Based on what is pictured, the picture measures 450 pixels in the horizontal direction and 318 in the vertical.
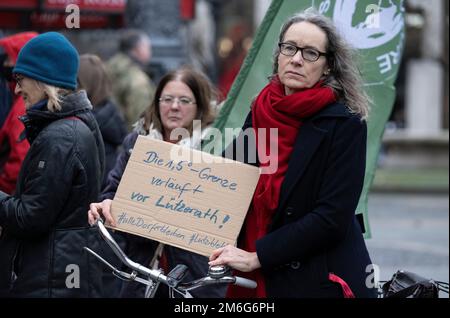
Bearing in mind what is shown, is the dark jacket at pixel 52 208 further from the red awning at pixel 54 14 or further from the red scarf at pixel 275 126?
the red awning at pixel 54 14

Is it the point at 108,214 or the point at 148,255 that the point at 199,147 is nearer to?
the point at 148,255

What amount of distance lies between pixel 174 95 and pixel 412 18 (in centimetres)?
2826

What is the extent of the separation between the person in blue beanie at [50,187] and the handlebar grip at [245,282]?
1023 millimetres

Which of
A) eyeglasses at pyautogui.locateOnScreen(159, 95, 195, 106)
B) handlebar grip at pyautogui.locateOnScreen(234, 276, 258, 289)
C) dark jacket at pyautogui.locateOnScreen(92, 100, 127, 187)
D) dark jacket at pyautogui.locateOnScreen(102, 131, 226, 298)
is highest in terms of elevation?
eyeglasses at pyautogui.locateOnScreen(159, 95, 195, 106)

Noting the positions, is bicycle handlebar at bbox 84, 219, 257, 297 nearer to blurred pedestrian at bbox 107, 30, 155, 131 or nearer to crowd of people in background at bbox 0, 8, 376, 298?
crowd of people in background at bbox 0, 8, 376, 298

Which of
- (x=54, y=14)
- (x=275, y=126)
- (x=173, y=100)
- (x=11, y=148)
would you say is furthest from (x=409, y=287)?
(x=54, y=14)

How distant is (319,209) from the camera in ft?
10.9

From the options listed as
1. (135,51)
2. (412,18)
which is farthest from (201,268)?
(412,18)

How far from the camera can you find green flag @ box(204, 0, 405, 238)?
4.64 metres

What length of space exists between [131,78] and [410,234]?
4828 millimetres

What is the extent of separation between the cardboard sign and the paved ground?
11.0 feet

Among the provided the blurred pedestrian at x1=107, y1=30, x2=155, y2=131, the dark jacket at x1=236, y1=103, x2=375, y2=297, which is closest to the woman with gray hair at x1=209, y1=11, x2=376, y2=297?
the dark jacket at x1=236, y1=103, x2=375, y2=297

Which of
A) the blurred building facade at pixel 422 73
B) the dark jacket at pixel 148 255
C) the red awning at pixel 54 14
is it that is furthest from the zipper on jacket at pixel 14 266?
the blurred building facade at pixel 422 73

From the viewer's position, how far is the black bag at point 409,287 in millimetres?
3652
